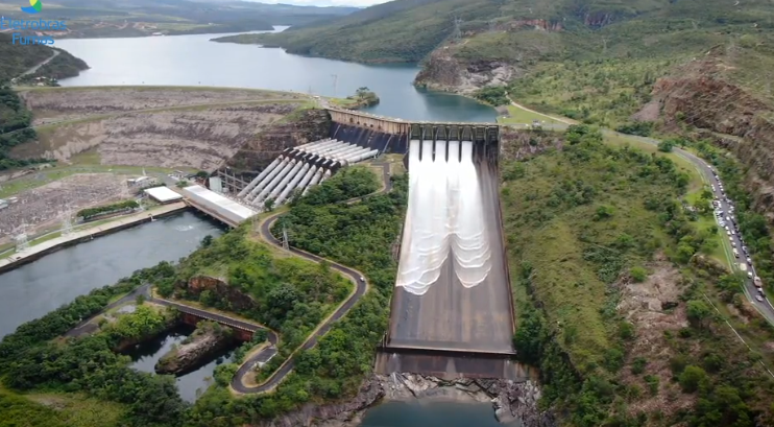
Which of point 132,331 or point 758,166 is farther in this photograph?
point 758,166

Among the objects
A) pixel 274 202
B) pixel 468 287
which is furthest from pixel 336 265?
pixel 274 202

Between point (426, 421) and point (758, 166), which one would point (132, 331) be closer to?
point (426, 421)

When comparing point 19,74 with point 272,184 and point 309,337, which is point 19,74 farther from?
point 309,337

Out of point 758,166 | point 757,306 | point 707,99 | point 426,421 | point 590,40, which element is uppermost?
point 590,40

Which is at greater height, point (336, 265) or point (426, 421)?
point (336, 265)

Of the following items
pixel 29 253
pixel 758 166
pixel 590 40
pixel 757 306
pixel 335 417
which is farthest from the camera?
pixel 590 40

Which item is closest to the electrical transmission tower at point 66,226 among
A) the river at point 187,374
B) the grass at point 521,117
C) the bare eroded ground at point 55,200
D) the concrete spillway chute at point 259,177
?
the bare eroded ground at point 55,200
